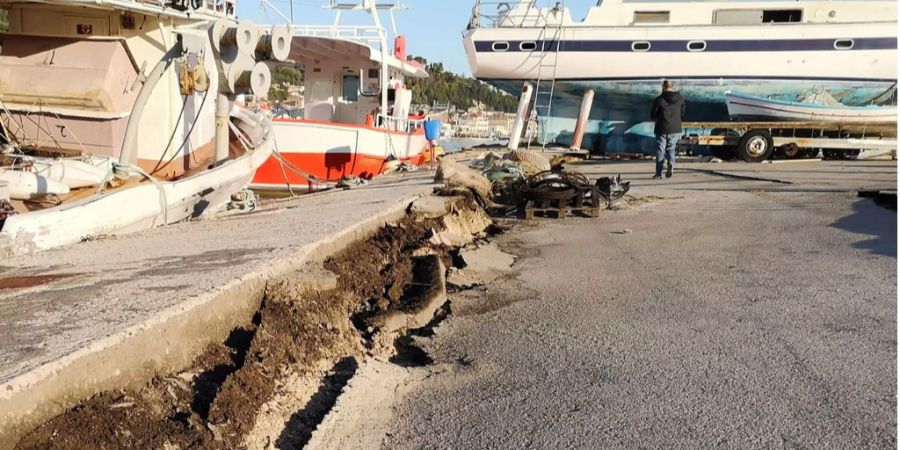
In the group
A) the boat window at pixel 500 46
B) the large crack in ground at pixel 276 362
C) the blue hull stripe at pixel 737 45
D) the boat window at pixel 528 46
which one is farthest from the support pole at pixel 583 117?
the large crack in ground at pixel 276 362

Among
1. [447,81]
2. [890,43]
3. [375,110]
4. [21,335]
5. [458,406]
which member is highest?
[447,81]

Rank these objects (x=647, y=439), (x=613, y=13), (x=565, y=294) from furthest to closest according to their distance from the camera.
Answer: (x=613, y=13), (x=565, y=294), (x=647, y=439)

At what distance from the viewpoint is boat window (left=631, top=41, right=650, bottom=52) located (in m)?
19.4

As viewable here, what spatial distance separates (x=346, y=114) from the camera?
2188cm

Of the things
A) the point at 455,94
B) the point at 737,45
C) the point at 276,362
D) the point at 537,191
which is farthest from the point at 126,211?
the point at 455,94

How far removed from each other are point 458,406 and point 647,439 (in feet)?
2.66

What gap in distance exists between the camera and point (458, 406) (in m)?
3.09

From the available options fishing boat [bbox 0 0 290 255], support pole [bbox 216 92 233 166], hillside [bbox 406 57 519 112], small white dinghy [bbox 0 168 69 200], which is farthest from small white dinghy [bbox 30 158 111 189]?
hillside [bbox 406 57 519 112]

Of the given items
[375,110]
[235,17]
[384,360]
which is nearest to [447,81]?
[375,110]

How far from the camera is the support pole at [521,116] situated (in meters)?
19.8

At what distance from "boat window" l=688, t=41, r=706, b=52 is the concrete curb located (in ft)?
57.5

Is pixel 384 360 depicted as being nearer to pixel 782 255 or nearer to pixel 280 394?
pixel 280 394

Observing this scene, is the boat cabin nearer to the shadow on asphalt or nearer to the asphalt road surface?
the shadow on asphalt

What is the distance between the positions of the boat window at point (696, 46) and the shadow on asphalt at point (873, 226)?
11.8m
